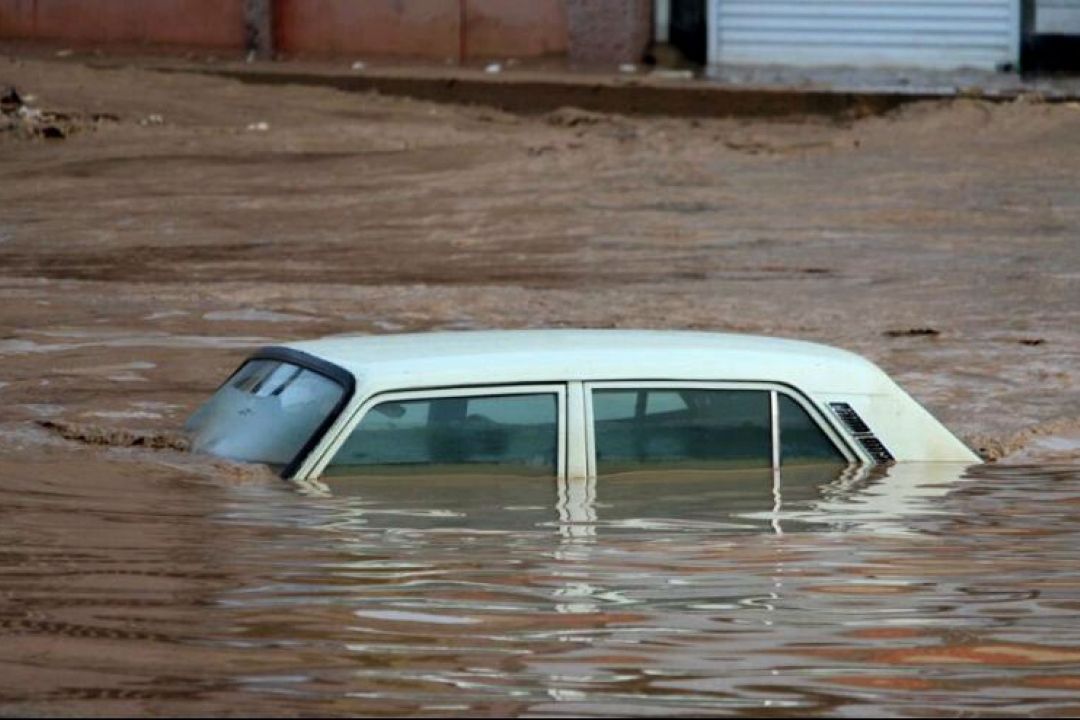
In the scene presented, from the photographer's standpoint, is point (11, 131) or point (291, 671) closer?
point (291, 671)

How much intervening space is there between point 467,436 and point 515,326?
591cm

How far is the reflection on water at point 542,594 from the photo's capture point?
466cm

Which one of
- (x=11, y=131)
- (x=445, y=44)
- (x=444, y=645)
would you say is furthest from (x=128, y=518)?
(x=445, y=44)

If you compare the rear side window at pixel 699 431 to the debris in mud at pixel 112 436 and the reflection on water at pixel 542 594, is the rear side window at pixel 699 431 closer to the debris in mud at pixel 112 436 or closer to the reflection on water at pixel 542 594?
the reflection on water at pixel 542 594

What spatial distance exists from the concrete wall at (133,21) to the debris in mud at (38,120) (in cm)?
337

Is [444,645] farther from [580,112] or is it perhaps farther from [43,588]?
[580,112]

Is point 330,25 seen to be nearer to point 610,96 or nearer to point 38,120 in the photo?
point 610,96

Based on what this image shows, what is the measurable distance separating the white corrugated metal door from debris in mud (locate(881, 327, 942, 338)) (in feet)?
34.3

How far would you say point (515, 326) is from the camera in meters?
12.7

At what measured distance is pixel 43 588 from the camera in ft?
18.5

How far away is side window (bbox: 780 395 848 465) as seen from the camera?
7098 millimetres

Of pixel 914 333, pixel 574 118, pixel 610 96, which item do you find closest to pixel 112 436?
pixel 914 333

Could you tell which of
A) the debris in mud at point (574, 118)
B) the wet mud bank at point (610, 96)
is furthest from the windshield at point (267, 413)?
the wet mud bank at point (610, 96)

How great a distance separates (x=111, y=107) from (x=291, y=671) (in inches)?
608
